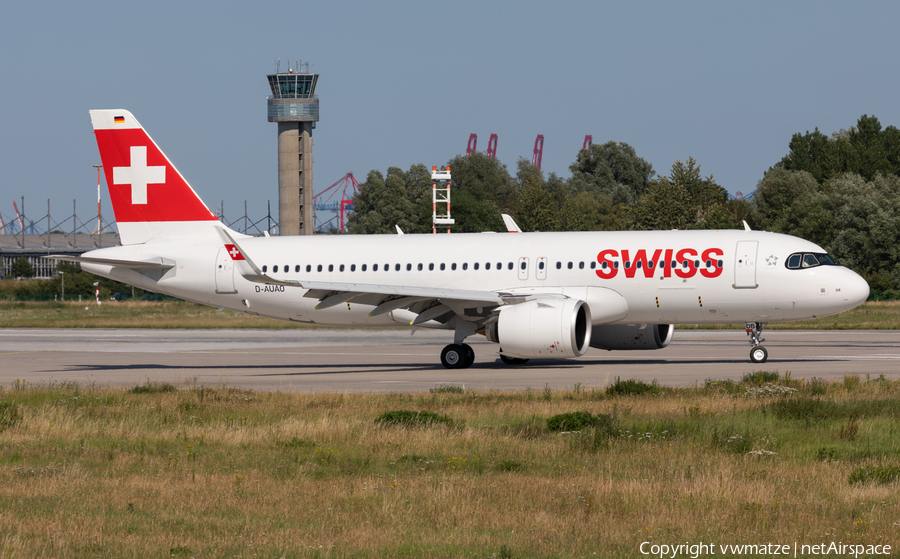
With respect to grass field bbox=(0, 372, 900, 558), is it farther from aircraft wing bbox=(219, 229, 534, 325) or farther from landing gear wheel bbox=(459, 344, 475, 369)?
landing gear wheel bbox=(459, 344, 475, 369)

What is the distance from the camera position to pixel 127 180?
110ft

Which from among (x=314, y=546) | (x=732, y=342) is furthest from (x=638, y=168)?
(x=314, y=546)

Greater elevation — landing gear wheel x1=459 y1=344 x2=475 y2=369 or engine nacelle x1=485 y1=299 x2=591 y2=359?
engine nacelle x1=485 y1=299 x2=591 y2=359

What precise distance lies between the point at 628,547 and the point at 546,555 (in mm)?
809

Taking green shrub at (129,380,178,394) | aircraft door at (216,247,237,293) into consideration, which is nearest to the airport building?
aircraft door at (216,247,237,293)

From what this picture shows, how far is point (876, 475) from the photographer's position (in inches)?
480

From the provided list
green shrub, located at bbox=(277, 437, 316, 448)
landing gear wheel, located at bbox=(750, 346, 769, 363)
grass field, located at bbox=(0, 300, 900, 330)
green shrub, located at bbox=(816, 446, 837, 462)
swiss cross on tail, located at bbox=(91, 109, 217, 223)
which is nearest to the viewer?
green shrub, located at bbox=(816, 446, 837, 462)

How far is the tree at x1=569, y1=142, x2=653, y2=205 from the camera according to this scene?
15725cm

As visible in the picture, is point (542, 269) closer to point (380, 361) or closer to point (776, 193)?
point (380, 361)

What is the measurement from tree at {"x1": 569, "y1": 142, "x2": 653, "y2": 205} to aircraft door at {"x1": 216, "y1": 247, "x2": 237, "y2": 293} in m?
126

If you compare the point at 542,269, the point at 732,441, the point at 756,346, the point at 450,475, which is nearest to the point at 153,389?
the point at 542,269

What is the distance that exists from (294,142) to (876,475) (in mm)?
121384

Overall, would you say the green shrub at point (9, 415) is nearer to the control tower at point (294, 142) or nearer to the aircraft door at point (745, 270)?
the aircraft door at point (745, 270)

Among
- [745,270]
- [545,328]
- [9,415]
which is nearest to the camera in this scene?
[9,415]
